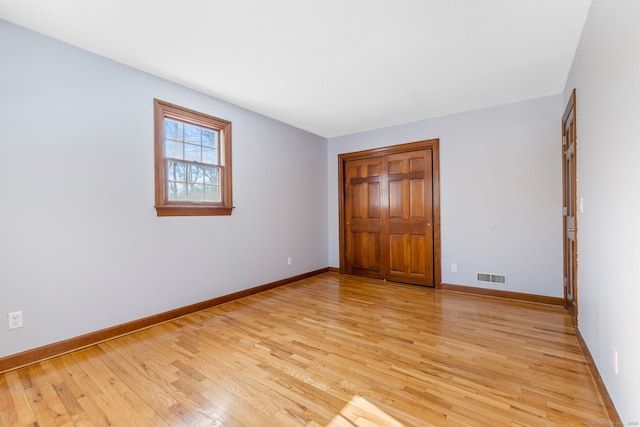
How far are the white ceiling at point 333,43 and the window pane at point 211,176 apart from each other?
0.88 meters

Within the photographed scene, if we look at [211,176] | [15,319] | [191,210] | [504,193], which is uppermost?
[211,176]

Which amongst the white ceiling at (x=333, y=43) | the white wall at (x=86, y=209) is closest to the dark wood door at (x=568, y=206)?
the white ceiling at (x=333, y=43)

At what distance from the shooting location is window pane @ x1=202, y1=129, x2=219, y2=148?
338cm

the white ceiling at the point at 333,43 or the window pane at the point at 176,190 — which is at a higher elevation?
the white ceiling at the point at 333,43

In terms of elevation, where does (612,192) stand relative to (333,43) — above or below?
below

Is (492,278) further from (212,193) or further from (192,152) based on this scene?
(192,152)

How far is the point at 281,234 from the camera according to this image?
430 centimetres

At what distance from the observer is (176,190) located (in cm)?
306

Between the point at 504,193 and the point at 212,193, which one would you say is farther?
the point at 504,193

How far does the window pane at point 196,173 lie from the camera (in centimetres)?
319

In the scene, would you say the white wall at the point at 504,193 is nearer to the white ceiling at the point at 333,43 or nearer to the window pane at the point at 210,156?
the white ceiling at the point at 333,43

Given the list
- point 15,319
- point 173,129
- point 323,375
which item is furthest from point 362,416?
point 173,129

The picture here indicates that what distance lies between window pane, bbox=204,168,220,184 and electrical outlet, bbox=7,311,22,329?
1892 mm

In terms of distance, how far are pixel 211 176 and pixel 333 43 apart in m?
2.03
